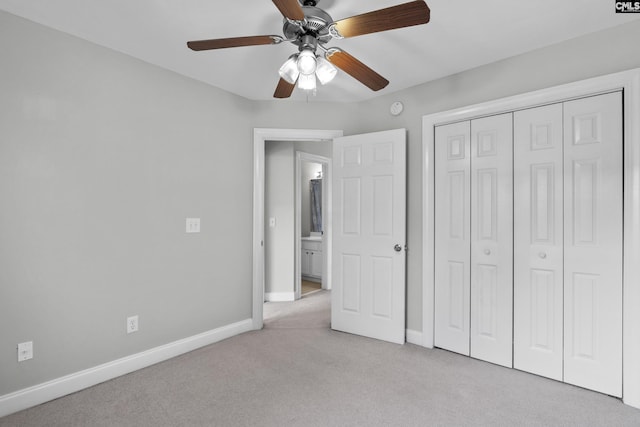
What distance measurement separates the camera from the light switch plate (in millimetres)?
3006

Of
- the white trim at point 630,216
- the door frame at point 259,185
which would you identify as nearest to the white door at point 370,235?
the door frame at point 259,185

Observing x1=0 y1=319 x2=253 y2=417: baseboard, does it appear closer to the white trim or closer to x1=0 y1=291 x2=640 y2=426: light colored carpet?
x1=0 y1=291 x2=640 y2=426: light colored carpet

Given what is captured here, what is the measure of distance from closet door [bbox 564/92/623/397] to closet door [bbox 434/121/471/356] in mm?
691

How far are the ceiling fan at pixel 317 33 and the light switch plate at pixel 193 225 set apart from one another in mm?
1609

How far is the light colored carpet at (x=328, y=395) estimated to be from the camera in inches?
77.2

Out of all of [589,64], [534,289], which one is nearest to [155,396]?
[534,289]

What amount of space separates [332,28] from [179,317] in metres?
2.56

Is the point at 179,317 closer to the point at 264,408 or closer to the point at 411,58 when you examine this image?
the point at 264,408

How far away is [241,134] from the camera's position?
343cm

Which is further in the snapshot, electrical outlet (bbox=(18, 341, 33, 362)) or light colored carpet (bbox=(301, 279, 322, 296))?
light colored carpet (bbox=(301, 279, 322, 296))

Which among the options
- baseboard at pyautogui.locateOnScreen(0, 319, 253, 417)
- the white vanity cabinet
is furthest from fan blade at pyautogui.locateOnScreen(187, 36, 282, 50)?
the white vanity cabinet

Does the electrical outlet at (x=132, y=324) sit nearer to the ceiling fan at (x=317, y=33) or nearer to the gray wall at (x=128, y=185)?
the gray wall at (x=128, y=185)

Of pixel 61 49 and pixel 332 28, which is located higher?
pixel 61 49

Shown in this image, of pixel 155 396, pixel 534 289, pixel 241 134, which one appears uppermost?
pixel 241 134
